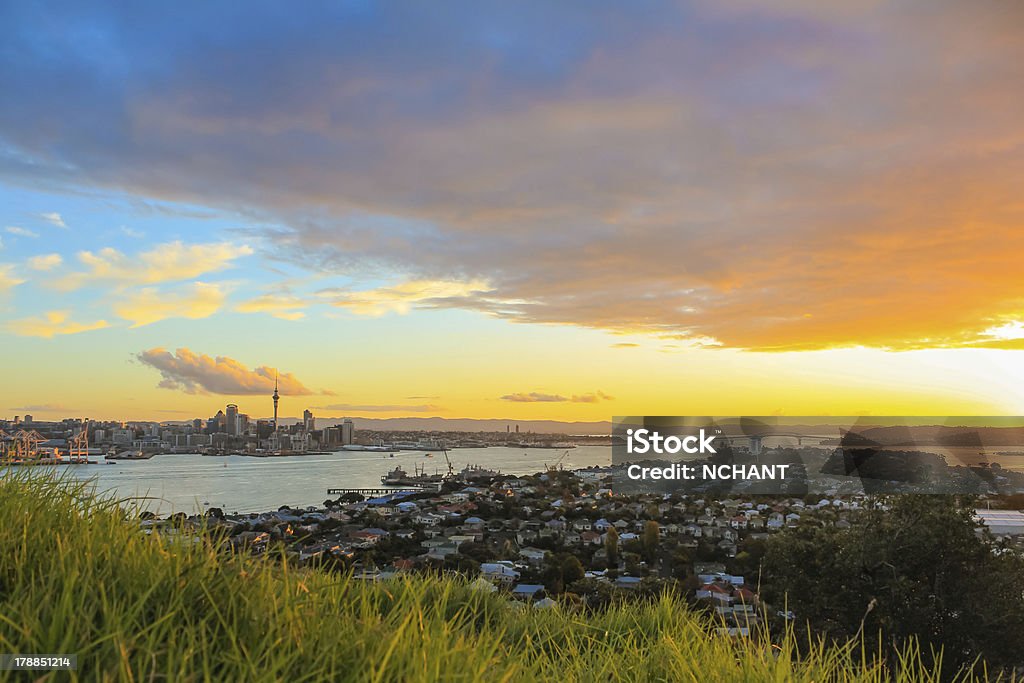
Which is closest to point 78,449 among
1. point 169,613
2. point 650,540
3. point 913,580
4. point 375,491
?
point 169,613

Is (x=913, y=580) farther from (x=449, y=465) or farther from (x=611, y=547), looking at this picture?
(x=449, y=465)

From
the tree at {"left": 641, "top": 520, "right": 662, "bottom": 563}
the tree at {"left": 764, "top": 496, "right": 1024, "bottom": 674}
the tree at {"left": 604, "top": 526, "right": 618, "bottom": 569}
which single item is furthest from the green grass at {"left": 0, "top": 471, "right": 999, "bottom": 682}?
the tree at {"left": 641, "top": 520, "right": 662, "bottom": 563}

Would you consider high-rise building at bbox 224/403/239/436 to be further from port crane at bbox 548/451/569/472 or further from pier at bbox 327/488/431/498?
port crane at bbox 548/451/569/472

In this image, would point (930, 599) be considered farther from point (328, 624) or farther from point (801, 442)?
point (328, 624)

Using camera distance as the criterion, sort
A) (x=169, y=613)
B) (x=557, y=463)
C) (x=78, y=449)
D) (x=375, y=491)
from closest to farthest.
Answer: (x=169, y=613)
(x=78, y=449)
(x=375, y=491)
(x=557, y=463)

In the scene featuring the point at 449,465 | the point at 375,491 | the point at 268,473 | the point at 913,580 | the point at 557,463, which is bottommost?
the point at 913,580

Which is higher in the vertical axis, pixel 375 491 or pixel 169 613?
pixel 169 613

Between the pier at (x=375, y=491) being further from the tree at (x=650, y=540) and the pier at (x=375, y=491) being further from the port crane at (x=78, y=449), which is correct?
the port crane at (x=78, y=449)

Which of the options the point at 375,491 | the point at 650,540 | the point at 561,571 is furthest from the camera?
the point at 375,491
